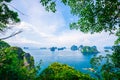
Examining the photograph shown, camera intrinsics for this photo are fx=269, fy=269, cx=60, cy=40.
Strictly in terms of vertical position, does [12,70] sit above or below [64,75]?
above

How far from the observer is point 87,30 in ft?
46.0

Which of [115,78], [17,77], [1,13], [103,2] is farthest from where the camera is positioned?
[17,77]

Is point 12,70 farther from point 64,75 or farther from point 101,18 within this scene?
point 101,18

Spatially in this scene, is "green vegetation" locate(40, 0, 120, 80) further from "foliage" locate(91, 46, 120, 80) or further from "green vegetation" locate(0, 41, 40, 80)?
"green vegetation" locate(0, 41, 40, 80)

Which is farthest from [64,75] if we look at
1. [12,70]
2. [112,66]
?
[112,66]

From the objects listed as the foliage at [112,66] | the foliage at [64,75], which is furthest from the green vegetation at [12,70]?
the foliage at [112,66]

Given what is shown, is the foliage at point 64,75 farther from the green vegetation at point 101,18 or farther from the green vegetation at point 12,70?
the green vegetation at point 101,18

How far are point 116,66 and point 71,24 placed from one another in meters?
→ 3.29

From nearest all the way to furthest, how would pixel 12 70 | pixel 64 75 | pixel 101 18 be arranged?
1. pixel 101 18
2. pixel 12 70
3. pixel 64 75

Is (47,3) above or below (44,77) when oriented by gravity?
above

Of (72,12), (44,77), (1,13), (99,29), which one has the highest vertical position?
(1,13)

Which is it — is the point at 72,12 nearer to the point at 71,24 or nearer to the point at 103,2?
the point at 71,24

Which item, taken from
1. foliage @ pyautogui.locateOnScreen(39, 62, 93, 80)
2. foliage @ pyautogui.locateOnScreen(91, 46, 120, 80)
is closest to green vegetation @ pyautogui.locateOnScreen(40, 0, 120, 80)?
foliage @ pyautogui.locateOnScreen(91, 46, 120, 80)

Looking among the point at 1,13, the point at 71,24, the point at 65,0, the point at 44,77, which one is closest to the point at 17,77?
the point at 44,77
